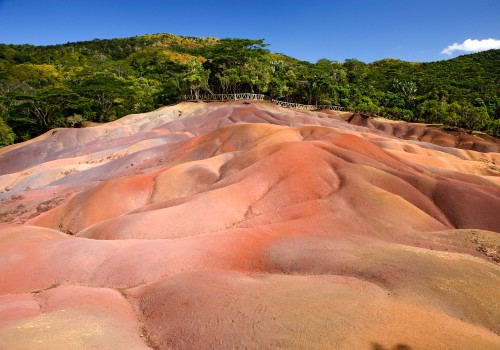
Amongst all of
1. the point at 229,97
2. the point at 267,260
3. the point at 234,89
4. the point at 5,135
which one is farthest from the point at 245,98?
the point at 267,260

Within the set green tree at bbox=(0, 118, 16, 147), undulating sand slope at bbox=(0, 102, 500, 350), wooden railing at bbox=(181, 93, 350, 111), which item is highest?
wooden railing at bbox=(181, 93, 350, 111)

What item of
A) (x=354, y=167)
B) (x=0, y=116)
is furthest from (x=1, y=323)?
(x=0, y=116)

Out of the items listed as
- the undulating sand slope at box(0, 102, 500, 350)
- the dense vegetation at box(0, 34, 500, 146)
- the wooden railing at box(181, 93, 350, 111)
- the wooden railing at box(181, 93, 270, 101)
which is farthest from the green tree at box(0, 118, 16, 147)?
the undulating sand slope at box(0, 102, 500, 350)

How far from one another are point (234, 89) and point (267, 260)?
211 feet

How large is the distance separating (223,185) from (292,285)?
12168 mm

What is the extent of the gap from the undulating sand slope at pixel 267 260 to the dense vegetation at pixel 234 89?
44761mm

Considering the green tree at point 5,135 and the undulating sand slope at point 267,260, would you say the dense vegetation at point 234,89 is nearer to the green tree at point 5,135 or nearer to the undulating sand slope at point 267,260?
the green tree at point 5,135

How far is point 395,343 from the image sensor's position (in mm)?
8203

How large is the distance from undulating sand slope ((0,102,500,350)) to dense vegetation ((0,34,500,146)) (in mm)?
44761

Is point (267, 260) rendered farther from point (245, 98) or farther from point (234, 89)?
point (234, 89)

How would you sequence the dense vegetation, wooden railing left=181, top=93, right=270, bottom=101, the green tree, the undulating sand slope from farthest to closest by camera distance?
wooden railing left=181, top=93, right=270, bottom=101, the dense vegetation, the green tree, the undulating sand slope

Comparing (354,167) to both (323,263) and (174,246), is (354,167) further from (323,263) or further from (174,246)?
(174,246)

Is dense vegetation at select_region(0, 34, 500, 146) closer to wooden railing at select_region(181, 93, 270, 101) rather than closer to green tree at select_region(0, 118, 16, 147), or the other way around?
green tree at select_region(0, 118, 16, 147)

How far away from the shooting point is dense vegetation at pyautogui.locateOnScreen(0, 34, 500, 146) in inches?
2699
